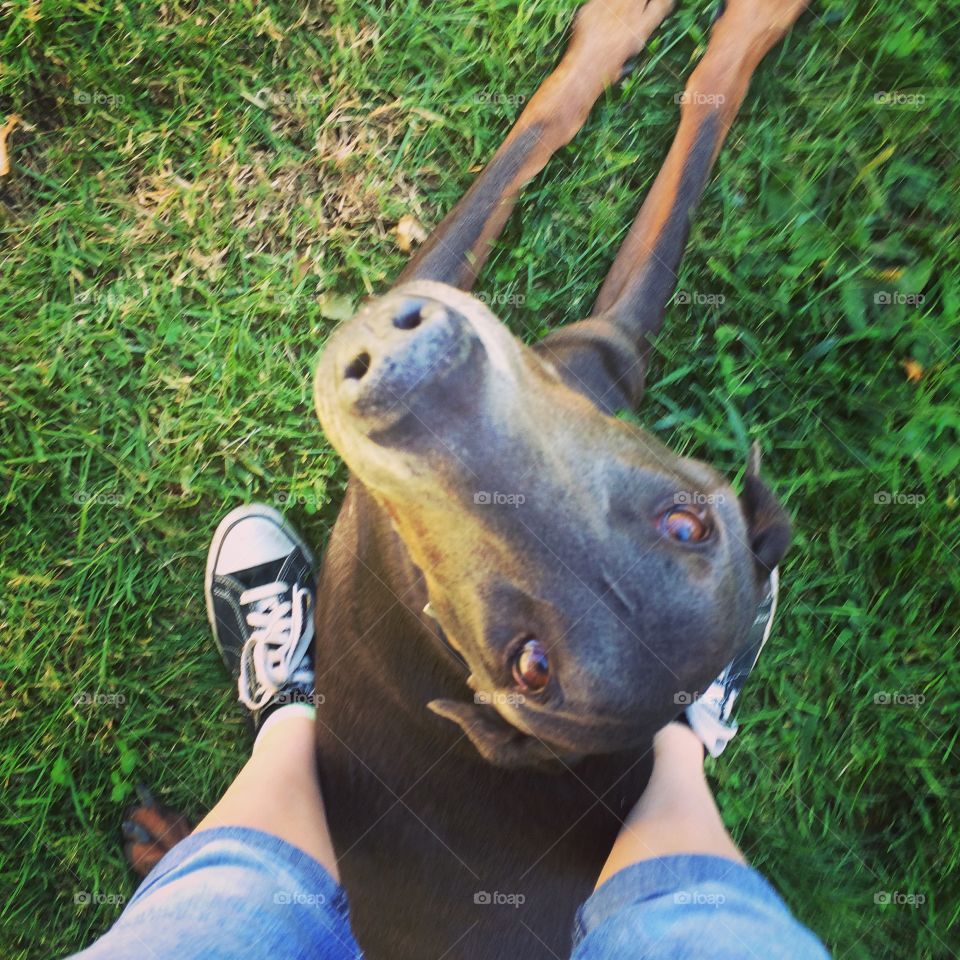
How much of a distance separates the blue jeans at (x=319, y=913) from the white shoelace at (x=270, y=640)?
100 centimetres

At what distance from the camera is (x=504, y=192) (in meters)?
3.99

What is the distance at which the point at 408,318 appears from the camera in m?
2.34

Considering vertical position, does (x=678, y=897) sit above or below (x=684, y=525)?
below

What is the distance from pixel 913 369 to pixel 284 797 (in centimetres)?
341

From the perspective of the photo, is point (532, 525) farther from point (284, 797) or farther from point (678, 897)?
point (284, 797)

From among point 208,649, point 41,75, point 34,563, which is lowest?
point 208,649

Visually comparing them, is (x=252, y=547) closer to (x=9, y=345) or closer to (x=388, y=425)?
(x=9, y=345)

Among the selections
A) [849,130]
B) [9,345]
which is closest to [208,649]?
[9,345]

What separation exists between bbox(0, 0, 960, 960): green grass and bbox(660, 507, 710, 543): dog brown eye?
5.42 feet

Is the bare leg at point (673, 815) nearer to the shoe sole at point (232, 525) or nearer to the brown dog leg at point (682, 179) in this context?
the brown dog leg at point (682, 179)

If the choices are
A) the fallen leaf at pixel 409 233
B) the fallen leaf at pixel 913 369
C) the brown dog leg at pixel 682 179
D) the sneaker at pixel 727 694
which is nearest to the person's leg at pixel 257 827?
the fallen leaf at pixel 409 233

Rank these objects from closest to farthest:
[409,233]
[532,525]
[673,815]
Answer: [532,525]
[673,815]
[409,233]

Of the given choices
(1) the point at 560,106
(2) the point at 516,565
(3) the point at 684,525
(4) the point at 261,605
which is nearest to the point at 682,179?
(1) the point at 560,106

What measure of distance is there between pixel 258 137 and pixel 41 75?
3.90 ft
